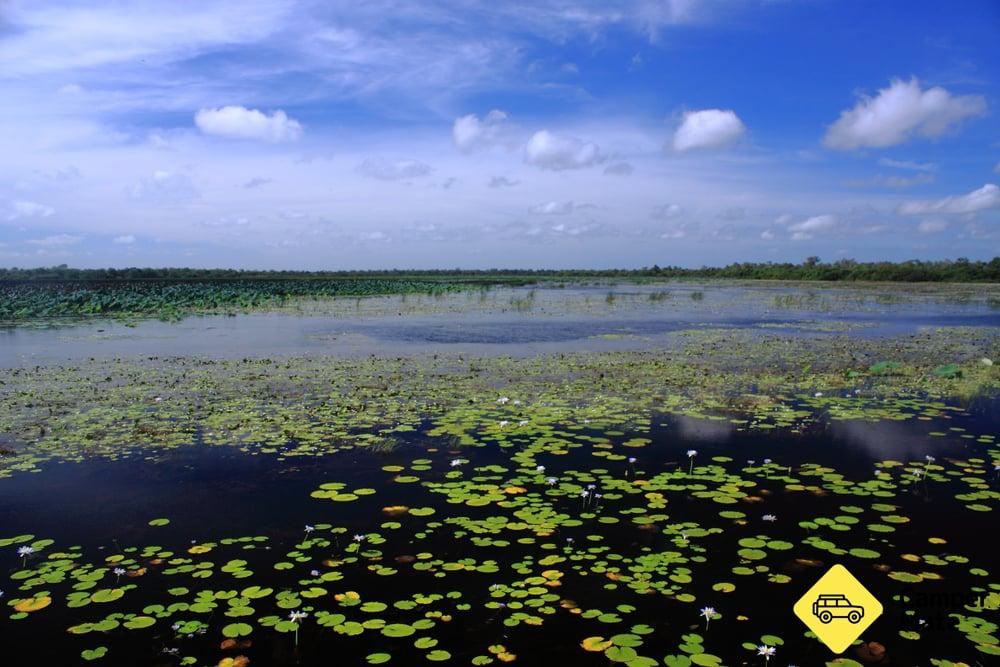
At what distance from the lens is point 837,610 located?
350 cm

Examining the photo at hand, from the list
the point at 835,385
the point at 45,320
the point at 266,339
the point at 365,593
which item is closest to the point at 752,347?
the point at 835,385

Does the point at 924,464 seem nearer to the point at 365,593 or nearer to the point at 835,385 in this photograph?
the point at 835,385

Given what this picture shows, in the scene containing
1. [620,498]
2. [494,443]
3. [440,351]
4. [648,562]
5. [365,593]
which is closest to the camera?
[365,593]

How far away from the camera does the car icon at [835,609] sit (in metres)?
3.46

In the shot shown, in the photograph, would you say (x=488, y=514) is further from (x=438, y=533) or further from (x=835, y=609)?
(x=835, y=609)

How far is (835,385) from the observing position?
10125mm

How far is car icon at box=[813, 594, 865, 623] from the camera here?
11.4ft

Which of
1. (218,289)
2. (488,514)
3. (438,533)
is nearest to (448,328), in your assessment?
(488,514)

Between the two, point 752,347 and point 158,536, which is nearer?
point 158,536

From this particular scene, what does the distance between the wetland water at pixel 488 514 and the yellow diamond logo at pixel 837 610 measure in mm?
72

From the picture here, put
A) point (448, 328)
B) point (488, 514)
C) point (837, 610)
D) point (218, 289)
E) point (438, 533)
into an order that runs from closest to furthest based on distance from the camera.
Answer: point (837, 610), point (438, 533), point (488, 514), point (448, 328), point (218, 289)

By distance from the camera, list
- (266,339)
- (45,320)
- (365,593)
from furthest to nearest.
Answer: (45,320) < (266,339) < (365,593)

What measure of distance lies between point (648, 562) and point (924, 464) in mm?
Answer: 3662

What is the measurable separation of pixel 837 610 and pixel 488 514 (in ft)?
7.82
